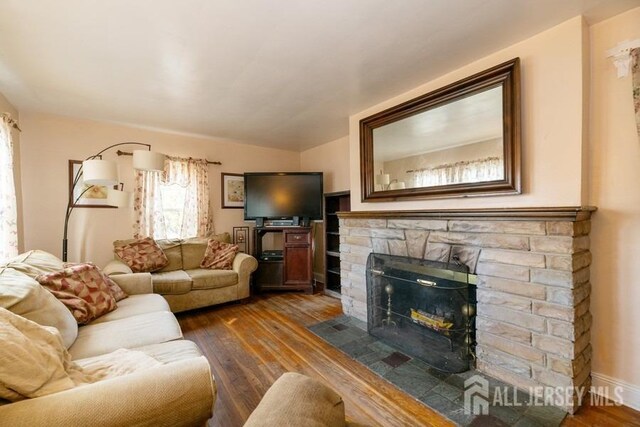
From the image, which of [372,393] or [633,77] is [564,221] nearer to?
[633,77]

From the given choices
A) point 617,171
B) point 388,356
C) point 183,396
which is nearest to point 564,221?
point 617,171

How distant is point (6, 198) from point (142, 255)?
127cm

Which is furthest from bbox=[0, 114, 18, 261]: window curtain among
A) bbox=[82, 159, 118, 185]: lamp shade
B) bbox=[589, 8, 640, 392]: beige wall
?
bbox=[589, 8, 640, 392]: beige wall

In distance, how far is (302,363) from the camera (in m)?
2.11

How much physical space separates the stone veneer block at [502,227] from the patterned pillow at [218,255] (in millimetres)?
2775

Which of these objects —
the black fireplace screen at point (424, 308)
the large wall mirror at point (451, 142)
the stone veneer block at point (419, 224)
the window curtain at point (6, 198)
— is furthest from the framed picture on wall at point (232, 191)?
the stone veneer block at point (419, 224)

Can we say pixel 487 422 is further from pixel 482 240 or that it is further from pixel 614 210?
pixel 614 210

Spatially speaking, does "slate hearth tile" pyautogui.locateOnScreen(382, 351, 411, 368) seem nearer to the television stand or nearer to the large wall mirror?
the large wall mirror

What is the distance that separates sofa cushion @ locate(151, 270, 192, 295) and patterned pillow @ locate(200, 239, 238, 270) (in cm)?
44

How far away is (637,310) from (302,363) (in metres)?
2.15

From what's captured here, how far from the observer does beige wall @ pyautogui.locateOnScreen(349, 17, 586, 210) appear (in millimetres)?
1598

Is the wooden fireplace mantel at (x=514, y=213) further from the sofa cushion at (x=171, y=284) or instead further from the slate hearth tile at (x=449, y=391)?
the sofa cushion at (x=171, y=284)

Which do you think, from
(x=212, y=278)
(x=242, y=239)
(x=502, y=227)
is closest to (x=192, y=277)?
(x=212, y=278)

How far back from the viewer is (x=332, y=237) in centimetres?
399
